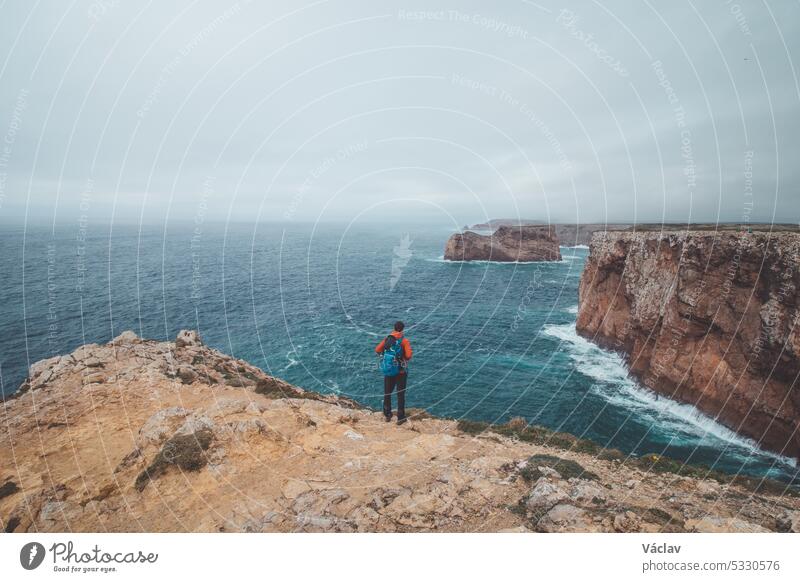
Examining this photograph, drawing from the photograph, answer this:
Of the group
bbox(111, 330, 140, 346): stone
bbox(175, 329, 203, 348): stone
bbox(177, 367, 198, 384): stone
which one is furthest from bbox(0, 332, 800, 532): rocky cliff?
bbox(175, 329, 203, 348): stone

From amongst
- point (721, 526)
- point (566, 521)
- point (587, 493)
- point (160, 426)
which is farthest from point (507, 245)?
point (566, 521)

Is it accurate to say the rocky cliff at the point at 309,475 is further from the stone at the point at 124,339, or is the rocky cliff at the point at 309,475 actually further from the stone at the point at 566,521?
the stone at the point at 124,339

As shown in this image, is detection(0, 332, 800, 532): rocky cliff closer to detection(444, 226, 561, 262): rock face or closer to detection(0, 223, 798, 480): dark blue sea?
detection(0, 223, 798, 480): dark blue sea

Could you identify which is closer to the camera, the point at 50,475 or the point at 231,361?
the point at 50,475

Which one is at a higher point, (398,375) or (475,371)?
(398,375)

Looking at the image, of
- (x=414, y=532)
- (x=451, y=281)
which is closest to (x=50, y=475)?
(x=414, y=532)

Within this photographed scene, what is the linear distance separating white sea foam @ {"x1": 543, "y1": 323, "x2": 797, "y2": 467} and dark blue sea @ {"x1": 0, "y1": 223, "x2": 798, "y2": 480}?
0.37 feet

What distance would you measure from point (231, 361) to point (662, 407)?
3250cm

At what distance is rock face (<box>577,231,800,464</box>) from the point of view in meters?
21.5

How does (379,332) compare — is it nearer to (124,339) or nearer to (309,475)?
(124,339)

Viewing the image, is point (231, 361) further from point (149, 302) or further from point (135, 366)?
point (149, 302)

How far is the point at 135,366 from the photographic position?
613 inches
